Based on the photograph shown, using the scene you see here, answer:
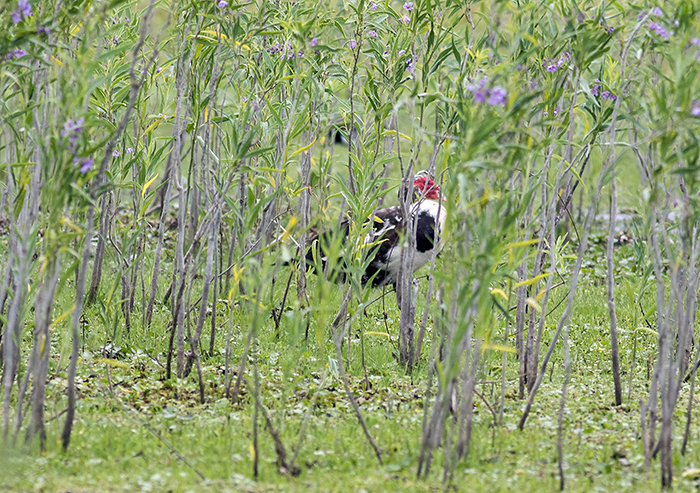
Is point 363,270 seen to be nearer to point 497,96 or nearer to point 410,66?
point 410,66

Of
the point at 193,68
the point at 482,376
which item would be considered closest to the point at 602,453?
the point at 482,376

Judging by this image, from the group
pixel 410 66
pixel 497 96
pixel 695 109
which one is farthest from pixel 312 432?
pixel 695 109

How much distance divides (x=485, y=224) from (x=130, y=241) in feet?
6.92

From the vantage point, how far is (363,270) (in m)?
4.07

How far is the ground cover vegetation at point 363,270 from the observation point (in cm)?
307

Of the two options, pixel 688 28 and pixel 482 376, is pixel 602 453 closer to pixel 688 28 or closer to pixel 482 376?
pixel 482 376

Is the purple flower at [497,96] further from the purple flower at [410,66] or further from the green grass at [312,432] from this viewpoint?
the purple flower at [410,66]

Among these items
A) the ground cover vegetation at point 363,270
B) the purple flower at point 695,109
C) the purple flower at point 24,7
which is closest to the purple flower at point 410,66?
the ground cover vegetation at point 363,270

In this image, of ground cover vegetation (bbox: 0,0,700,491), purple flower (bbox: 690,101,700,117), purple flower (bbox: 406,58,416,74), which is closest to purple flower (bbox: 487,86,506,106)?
ground cover vegetation (bbox: 0,0,700,491)

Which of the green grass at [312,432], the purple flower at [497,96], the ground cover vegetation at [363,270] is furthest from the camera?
the green grass at [312,432]

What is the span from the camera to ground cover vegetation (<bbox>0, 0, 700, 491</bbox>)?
3.07 meters

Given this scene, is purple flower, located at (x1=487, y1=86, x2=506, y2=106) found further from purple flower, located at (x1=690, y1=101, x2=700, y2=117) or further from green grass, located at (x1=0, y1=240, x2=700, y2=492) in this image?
green grass, located at (x1=0, y1=240, x2=700, y2=492)

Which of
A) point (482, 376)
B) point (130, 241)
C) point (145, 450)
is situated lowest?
point (145, 450)

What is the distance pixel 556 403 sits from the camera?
4461 millimetres
